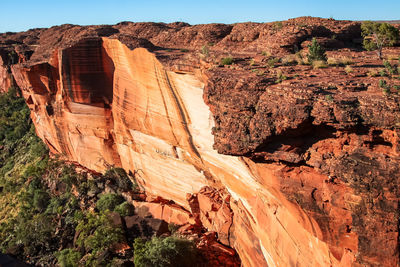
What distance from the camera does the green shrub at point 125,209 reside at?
1988cm

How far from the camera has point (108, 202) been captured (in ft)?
67.6

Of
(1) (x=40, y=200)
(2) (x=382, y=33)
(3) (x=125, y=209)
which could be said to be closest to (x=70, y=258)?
(3) (x=125, y=209)

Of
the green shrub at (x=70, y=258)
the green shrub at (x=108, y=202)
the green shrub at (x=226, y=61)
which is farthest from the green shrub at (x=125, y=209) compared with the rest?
the green shrub at (x=226, y=61)

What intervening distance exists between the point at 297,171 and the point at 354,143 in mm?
1830

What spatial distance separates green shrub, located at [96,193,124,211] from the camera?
2059cm

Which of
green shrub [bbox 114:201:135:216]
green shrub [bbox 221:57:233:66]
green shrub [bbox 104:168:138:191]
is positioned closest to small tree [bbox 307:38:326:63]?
green shrub [bbox 221:57:233:66]

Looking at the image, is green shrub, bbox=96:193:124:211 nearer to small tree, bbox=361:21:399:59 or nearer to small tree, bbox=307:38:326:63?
small tree, bbox=307:38:326:63

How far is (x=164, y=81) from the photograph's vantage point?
15000mm

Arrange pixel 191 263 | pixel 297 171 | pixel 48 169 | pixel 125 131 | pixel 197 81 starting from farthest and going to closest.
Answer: pixel 48 169
pixel 125 131
pixel 191 263
pixel 197 81
pixel 297 171

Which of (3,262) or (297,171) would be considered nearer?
(297,171)

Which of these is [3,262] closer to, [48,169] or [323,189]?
[48,169]

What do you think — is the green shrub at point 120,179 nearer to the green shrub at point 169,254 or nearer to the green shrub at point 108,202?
the green shrub at point 108,202

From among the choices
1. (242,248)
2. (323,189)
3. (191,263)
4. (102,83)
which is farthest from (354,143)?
(102,83)

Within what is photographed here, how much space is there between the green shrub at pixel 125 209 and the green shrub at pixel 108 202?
0.55 metres
